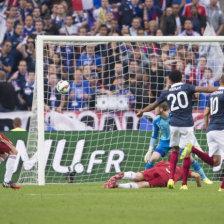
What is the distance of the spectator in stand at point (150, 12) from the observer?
2244 cm

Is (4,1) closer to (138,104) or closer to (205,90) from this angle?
(138,104)

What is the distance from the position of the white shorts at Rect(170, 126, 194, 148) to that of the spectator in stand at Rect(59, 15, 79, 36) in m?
9.51

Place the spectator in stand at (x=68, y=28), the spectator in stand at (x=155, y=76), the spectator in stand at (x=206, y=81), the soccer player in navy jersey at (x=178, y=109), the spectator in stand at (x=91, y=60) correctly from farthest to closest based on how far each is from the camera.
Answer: the spectator in stand at (x=68, y=28) → the spectator in stand at (x=206, y=81) → the spectator in stand at (x=91, y=60) → the spectator in stand at (x=155, y=76) → the soccer player in navy jersey at (x=178, y=109)

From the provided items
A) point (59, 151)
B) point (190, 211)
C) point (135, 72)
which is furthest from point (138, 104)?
point (190, 211)

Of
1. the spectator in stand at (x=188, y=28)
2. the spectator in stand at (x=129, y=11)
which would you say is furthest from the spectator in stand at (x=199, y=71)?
the spectator in stand at (x=129, y=11)

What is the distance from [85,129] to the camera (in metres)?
17.5

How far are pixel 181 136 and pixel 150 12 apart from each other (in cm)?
1015

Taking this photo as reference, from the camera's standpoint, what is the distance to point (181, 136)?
13070 mm

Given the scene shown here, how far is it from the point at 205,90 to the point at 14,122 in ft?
23.8

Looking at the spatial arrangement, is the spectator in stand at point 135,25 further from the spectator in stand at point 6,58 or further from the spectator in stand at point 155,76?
the spectator in stand at point 6,58

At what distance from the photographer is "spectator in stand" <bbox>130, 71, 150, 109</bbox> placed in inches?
706

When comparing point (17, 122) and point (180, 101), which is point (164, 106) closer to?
point (180, 101)

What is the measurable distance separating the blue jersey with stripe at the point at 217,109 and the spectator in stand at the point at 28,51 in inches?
329

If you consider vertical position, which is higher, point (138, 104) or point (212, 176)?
point (138, 104)
